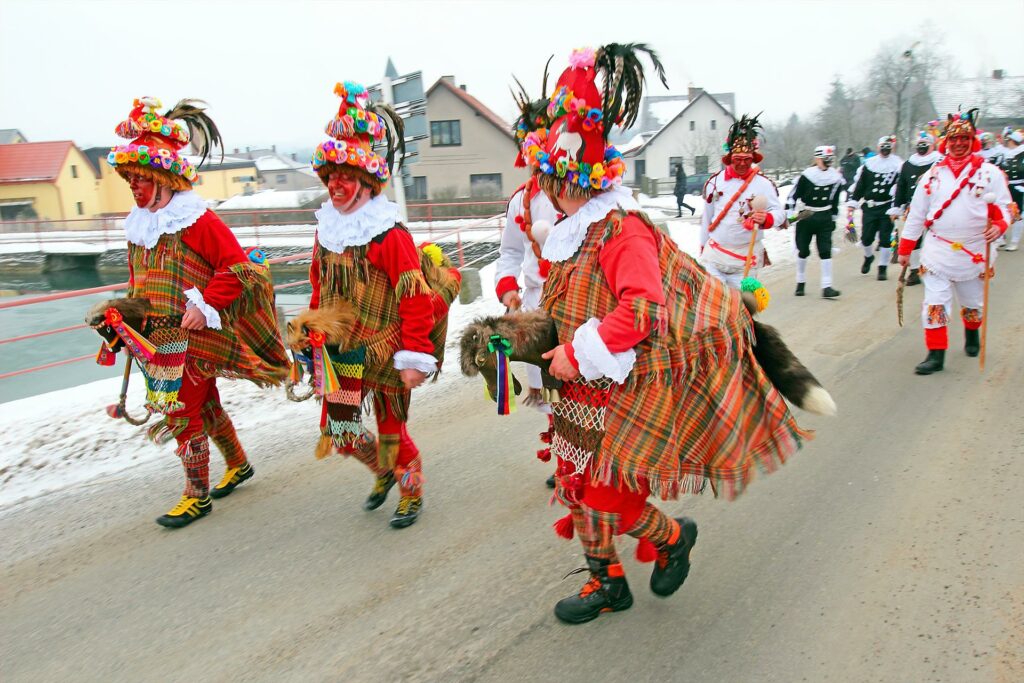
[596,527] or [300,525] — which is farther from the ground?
[596,527]

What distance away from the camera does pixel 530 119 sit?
3.15 meters

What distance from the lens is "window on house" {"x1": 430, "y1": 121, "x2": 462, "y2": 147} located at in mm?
36375

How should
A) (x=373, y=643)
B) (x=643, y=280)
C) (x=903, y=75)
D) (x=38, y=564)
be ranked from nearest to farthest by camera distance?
(x=643, y=280)
(x=373, y=643)
(x=38, y=564)
(x=903, y=75)

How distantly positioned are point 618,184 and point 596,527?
132 centimetres

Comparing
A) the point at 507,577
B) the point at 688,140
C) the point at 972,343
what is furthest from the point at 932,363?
the point at 688,140

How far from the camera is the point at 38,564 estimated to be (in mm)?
3555

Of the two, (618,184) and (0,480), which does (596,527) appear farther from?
(0,480)

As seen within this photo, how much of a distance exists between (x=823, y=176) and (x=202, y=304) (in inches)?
321

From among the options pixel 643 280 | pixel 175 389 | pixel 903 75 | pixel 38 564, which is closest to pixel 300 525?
pixel 175 389

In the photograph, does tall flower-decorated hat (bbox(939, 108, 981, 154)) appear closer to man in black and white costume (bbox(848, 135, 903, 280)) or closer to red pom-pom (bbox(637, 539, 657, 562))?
man in black and white costume (bbox(848, 135, 903, 280))

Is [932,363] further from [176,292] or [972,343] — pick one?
[176,292]

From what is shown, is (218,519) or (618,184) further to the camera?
(218,519)

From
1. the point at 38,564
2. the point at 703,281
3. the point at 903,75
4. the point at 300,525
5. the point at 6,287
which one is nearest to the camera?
the point at 703,281

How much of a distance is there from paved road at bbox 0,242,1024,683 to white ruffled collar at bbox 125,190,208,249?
5.00ft
